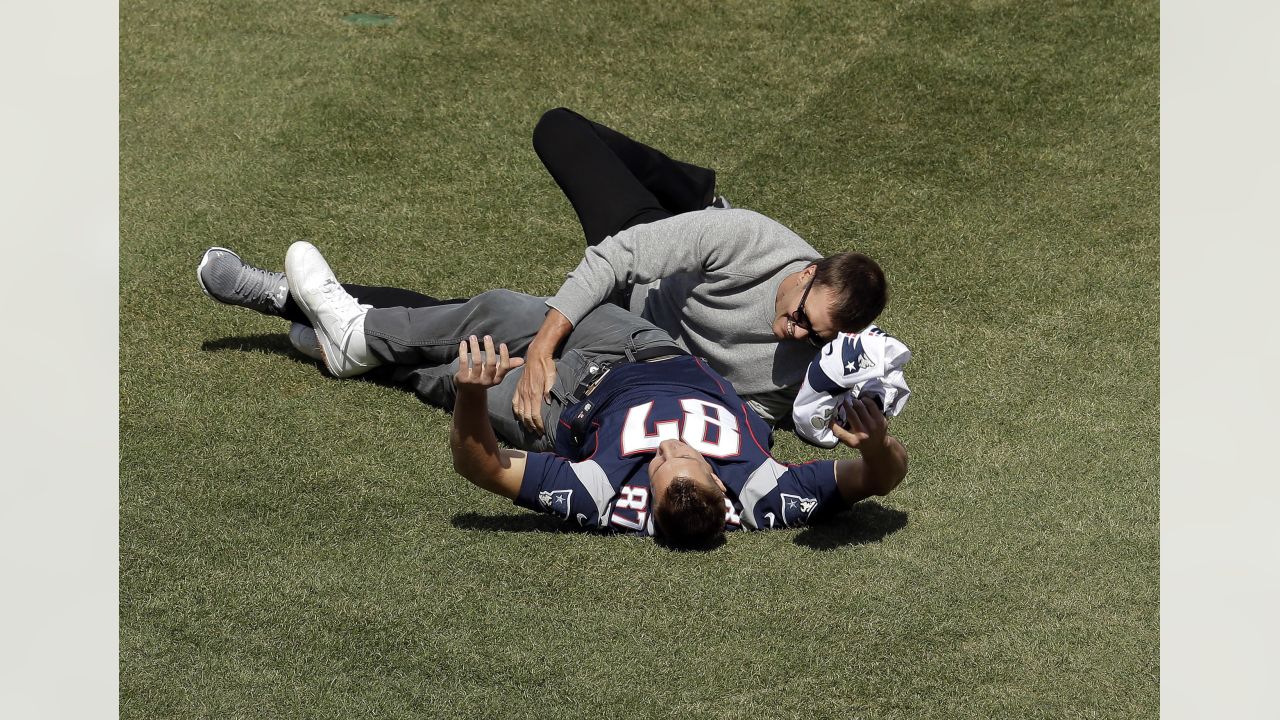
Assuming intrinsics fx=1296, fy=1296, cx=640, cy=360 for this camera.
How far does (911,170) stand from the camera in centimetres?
745

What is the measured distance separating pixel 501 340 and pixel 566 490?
3.28 ft

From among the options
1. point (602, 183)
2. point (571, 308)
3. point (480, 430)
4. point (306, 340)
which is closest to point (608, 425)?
point (571, 308)

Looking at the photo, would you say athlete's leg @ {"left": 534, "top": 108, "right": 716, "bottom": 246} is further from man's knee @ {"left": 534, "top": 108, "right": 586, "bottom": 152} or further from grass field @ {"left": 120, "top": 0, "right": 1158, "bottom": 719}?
grass field @ {"left": 120, "top": 0, "right": 1158, "bottom": 719}

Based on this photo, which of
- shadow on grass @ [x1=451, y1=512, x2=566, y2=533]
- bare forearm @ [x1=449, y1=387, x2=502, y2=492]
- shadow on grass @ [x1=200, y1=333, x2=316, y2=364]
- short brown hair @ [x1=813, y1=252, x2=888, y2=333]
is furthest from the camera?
shadow on grass @ [x1=200, y1=333, x2=316, y2=364]

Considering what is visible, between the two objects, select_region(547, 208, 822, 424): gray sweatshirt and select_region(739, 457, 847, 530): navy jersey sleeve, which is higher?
select_region(547, 208, 822, 424): gray sweatshirt

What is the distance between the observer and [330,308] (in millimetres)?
5309

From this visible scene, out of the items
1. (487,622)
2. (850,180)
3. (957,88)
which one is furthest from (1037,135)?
(487,622)

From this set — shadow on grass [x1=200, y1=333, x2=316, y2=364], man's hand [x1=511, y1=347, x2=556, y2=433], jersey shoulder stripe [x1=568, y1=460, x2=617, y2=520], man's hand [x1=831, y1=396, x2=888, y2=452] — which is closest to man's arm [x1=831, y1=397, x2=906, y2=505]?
man's hand [x1=831, y1=396, x2=888, y2=452]

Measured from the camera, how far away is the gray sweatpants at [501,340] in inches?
195

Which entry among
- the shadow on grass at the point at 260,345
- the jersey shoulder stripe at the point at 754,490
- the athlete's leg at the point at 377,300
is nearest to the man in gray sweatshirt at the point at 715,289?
the jersey shoulder stripe at the point at 754,490

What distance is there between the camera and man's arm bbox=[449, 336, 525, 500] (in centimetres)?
393

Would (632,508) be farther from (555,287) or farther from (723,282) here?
(555,287)

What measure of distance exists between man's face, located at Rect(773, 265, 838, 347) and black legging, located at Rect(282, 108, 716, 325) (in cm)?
77

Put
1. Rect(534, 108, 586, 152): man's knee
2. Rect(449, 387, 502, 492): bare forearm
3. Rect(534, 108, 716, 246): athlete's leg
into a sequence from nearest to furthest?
Rect(449, 387, 502, 492): bare forearm
Rect(534, 108, 716, 246): athlete's leg
Rect(534, 108, 586, 152): man's knee
